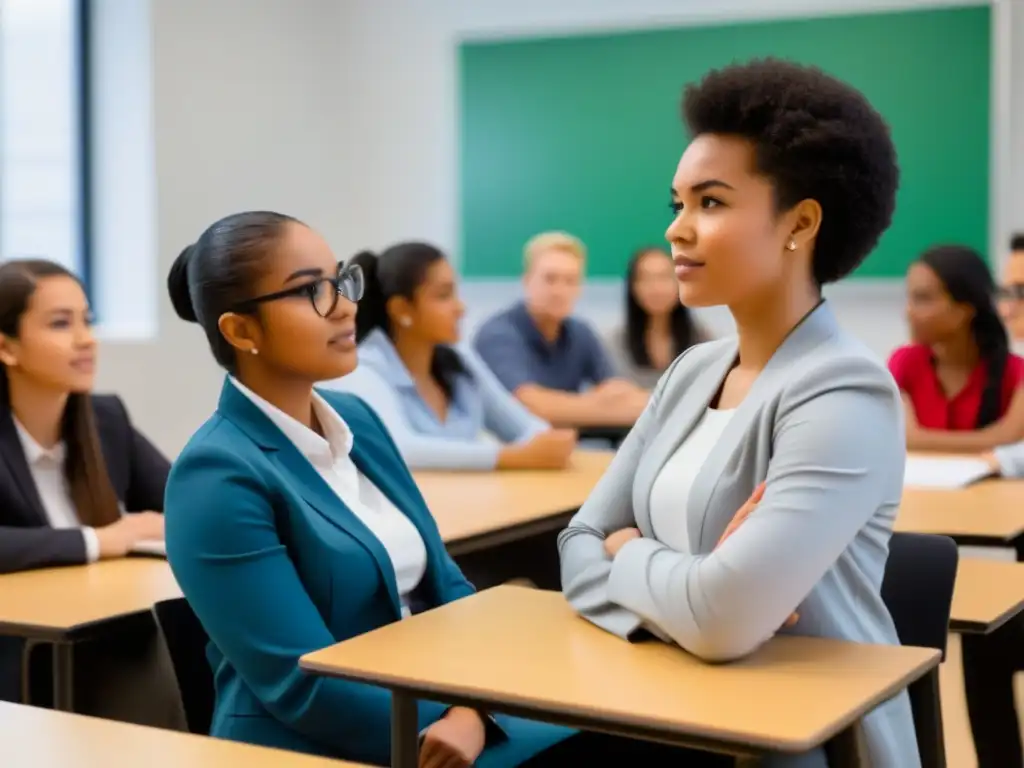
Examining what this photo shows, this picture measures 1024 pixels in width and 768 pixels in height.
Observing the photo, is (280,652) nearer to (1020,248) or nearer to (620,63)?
(1020,248)

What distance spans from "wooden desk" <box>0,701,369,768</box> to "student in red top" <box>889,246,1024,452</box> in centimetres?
294

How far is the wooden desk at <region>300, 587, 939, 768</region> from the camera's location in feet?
4.58

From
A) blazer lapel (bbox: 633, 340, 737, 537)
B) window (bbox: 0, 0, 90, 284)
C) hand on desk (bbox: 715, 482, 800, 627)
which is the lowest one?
hand on desk (bbox: 715, 482, 800, 627)

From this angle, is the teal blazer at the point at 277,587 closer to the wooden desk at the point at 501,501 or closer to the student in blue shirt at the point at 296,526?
the student in blue shirt at the point at 296,526

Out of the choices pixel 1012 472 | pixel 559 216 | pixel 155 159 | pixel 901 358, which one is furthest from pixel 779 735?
pixel 559 216

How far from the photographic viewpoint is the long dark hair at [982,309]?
4062 mm

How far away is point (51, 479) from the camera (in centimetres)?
284

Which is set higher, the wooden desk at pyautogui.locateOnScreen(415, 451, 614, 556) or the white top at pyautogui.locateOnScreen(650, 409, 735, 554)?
the white top at pyautogui.locateOnScreen(650, 409, 735, 554)

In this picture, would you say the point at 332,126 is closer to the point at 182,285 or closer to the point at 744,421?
the point at 182,285

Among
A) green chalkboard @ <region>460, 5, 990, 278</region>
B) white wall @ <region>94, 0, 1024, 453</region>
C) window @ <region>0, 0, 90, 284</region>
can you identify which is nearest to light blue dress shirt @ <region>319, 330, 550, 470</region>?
white wall @ <region>94, 0, 1024, 453</region>

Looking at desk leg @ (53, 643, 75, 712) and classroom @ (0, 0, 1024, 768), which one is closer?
classroom @ (0, 0, 1024, 768)

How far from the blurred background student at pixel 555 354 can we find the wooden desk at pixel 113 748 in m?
3.71

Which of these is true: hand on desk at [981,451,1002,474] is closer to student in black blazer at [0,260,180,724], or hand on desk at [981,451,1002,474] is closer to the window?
student in black blazer at [0,260,180,724]

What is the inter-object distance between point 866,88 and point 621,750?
4.81 meters
